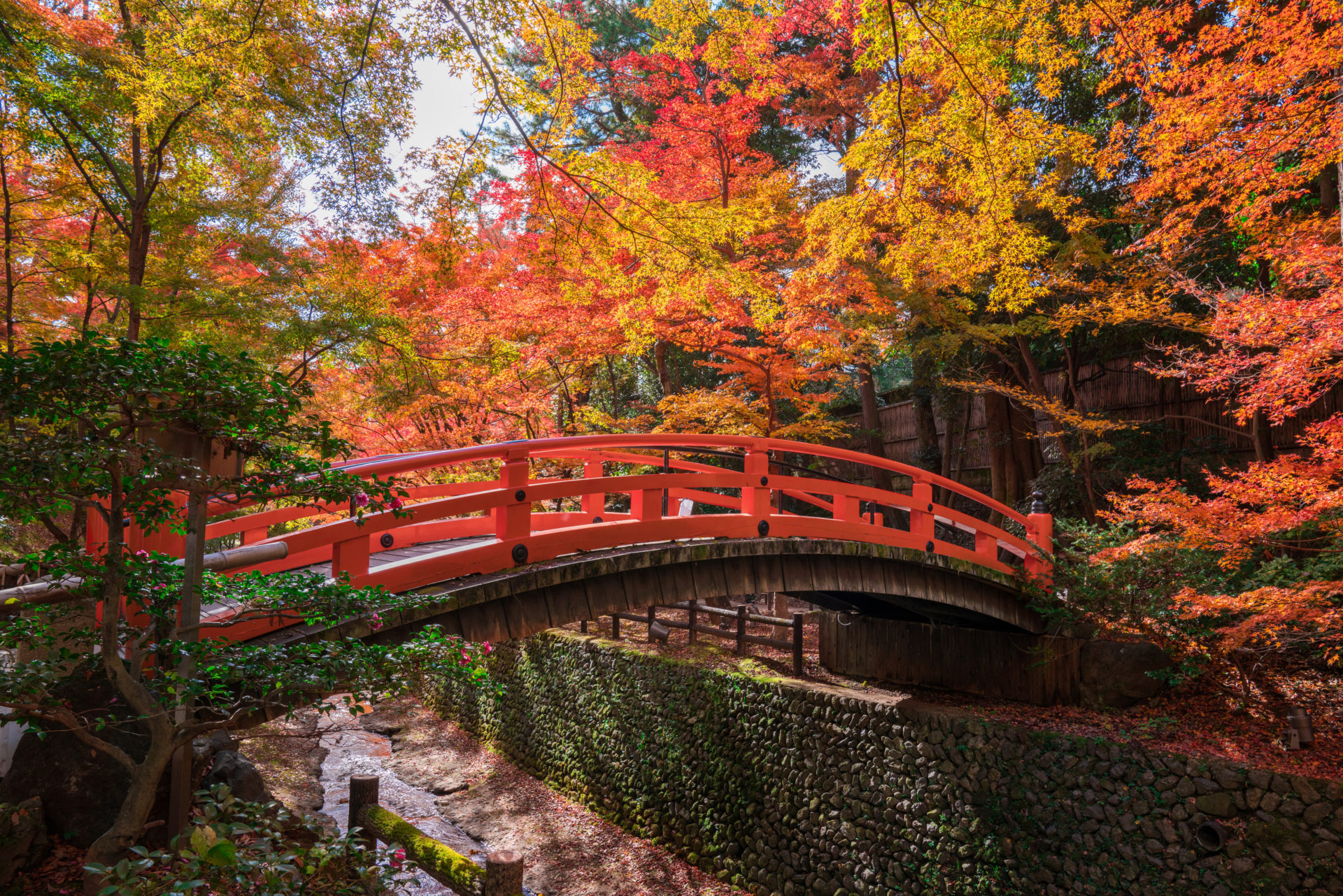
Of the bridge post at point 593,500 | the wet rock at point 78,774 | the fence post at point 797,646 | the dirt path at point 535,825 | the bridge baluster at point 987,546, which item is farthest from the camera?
the fence post at point 797,646

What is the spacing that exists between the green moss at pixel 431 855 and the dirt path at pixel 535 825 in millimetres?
1857

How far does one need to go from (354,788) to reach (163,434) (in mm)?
5466

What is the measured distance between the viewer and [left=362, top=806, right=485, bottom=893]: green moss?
586cm

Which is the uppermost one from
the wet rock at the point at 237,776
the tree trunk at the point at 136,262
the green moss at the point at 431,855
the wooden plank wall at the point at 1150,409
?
the tree trunk at the point at 136,262

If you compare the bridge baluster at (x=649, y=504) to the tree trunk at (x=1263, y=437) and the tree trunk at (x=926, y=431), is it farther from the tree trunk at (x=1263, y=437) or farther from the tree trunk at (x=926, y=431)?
the tree trunk at (x=926, y=431)

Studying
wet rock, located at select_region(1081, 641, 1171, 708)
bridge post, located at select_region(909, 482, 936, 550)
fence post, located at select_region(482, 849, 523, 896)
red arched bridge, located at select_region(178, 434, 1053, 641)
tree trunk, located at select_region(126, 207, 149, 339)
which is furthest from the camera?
wet rock, located at select_region(1081, 641, 1171, 708)

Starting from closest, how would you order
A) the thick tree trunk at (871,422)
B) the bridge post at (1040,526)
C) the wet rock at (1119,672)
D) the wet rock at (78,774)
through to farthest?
1. the wet rock at (78,774)
2. the wet rock at (1119,672)
3. the bridge post at (1040,526)
4. the thick tree trunk at (871,422)

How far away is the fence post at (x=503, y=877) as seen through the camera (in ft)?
18.0

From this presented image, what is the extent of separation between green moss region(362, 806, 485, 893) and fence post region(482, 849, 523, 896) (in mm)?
303

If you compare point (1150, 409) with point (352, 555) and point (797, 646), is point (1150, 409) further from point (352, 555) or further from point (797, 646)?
point (352, 555)

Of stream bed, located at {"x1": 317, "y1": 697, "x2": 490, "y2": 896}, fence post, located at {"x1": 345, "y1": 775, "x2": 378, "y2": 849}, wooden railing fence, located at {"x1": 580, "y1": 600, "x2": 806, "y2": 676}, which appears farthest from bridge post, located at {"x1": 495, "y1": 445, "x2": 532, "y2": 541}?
stream bed, located at {"x1": 317, "y1": 697, "x2": 490, "y2": 896}

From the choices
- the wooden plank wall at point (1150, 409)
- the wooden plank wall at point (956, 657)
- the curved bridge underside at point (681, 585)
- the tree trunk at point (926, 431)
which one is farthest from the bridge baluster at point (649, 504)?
the tree trunk at point (926, 431)

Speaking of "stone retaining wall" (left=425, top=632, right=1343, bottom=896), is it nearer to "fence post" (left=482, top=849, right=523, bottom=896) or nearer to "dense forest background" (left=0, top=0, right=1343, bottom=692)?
"dense forest background" (left=0, top=0, right=1343, bottom=692)

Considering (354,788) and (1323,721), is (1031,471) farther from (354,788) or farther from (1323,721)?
(354,788)
